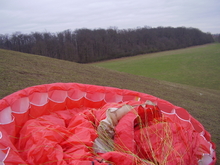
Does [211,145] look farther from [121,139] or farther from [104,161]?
[104,161]

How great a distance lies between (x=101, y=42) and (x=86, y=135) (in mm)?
48578

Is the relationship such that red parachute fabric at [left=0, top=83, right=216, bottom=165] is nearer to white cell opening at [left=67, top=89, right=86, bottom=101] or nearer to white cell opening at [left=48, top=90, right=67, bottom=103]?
white cell opening at [left=48, top=90, right=67, bottom=103]

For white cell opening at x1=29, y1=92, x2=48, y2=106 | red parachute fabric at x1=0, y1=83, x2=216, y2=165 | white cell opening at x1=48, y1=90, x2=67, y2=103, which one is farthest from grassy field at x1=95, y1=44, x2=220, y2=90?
white cell opening at x1=29, y1=92, x2=48, y2=106

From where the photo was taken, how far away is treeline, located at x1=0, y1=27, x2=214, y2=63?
120 feet

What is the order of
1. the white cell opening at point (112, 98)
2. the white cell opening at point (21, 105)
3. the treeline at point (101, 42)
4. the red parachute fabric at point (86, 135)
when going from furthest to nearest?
the treeline at point (101, 42), the white cell opening at point (112, 98), the white cell opening at point (21, 105), the red parachute fabric at point (86, 135)

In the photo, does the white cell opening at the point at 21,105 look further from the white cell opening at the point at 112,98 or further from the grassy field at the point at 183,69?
the grassy field at the point at 183,69

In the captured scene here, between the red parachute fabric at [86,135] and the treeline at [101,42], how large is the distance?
28.5 metres

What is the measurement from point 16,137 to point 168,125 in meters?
2.72

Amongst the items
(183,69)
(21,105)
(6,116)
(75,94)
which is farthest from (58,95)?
(183,69)

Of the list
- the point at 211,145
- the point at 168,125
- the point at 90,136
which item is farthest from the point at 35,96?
the point at 211,145

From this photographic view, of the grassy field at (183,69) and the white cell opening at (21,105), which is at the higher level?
the white cell opening at (21,105)

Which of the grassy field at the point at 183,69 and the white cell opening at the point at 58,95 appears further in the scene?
the grassy field at the point at 183,69

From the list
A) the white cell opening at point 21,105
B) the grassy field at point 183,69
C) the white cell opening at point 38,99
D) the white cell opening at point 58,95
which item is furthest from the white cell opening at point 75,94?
the grassy field at point 183,69

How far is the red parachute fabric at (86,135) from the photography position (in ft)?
8.70
